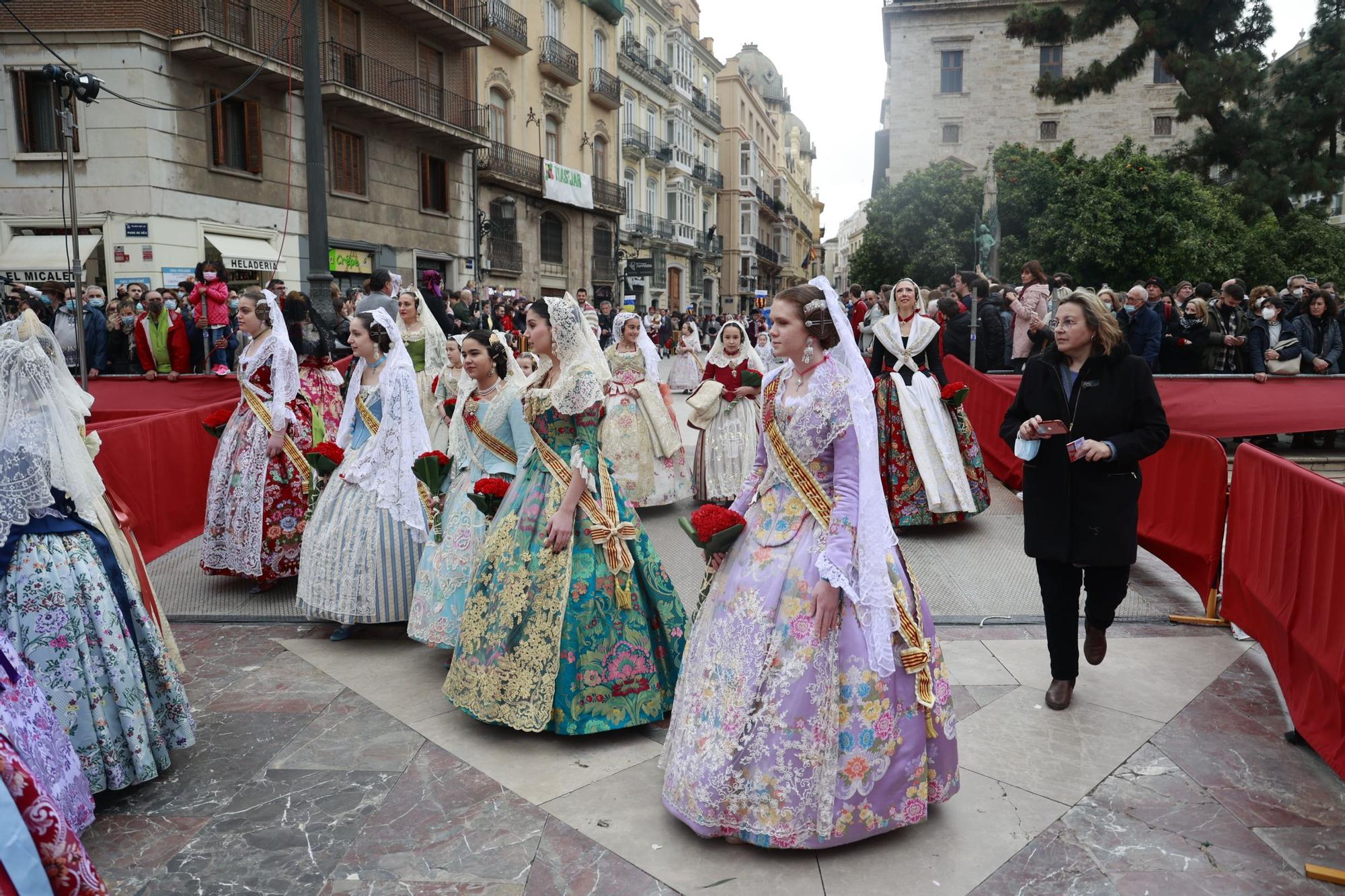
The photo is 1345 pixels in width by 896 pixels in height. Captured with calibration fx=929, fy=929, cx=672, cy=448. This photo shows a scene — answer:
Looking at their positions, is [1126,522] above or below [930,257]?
below

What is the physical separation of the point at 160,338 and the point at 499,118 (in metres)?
18.5

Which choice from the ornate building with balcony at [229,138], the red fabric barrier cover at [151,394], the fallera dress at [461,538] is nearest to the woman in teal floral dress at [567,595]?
the fallera dress at [461,538]

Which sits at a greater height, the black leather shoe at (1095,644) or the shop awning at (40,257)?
the shop awning at (40,257)

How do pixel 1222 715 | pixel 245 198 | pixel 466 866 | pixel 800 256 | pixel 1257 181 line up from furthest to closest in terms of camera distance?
pixel 800 256, pixel 1257 181, pixel 245 198, pixel 1222 715, pixel 466 866

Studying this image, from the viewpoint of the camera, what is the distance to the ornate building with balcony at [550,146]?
1038 inches

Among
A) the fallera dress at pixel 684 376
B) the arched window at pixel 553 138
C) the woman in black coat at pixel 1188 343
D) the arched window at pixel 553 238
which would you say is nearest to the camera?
the woman in black coat at pixel 1188 343

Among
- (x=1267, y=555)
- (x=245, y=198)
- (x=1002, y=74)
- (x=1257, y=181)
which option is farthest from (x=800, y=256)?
Answer: (x=1267, y=555)

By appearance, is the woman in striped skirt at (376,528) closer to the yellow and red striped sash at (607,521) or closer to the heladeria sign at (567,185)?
the yellow and red striped sash at (607,521)

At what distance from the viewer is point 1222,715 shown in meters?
4.20

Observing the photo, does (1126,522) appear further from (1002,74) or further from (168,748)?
(1002,74)

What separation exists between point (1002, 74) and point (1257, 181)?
21301 millimetres

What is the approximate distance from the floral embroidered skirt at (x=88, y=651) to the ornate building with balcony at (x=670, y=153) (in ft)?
103

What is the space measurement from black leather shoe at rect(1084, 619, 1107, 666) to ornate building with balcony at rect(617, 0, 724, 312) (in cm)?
3063

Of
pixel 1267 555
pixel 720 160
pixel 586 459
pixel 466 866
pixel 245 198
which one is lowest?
pixel 466 866
